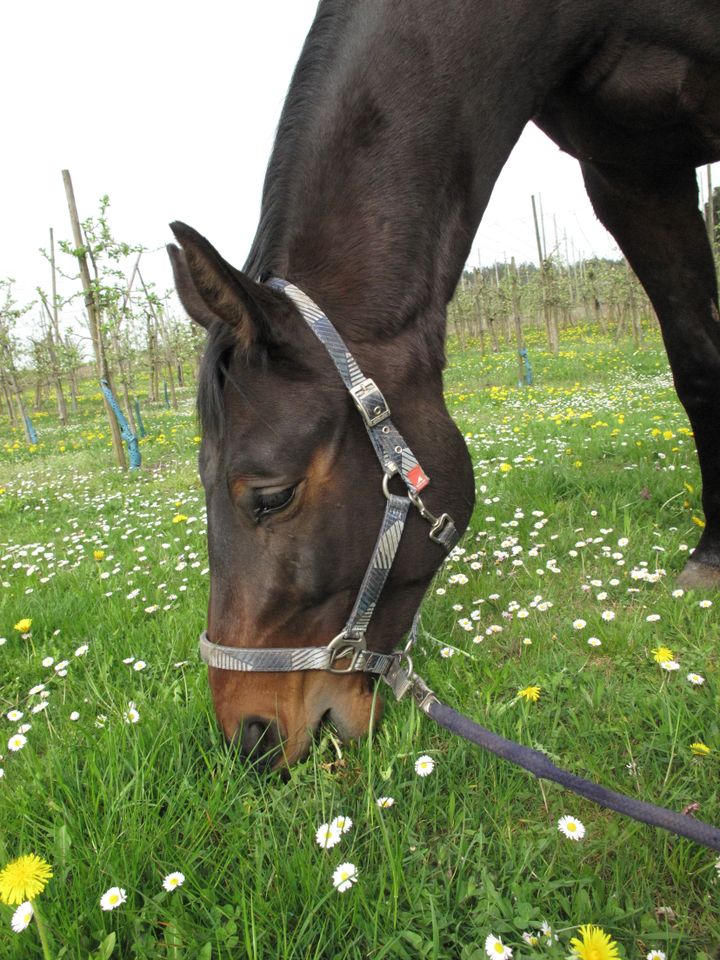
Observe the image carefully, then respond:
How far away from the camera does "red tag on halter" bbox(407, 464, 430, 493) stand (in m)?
1.78

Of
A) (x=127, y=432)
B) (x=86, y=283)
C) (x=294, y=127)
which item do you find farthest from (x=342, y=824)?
(x=86, y=283)

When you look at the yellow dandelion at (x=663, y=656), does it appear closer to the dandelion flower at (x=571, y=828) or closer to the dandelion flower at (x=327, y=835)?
the dandelion flower at (x=571, y=828)

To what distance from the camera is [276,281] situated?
1736 mm

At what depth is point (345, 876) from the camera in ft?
4.26

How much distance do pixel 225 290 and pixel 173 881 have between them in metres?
1.38

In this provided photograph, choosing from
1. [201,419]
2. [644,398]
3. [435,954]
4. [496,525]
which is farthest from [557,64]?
[644,398]

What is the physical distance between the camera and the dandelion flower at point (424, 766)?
64.1 inches

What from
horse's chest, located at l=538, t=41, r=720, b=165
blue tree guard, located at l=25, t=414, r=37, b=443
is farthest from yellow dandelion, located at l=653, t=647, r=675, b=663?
blue tree guard, located at l=25, t=414, r=37, b=443

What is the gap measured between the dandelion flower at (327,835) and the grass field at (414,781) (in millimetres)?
42

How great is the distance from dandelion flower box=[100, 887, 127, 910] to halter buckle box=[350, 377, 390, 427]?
4.17 feet

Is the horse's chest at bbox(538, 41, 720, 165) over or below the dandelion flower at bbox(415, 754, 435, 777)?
over

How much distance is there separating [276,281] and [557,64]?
4.77ft

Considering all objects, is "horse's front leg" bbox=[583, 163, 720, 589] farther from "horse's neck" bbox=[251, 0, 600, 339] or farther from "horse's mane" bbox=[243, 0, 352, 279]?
"horse's mane" bbox=[243, 0, 352, 279]

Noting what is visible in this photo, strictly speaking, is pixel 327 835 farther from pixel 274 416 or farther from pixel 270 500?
pixel 274 416
